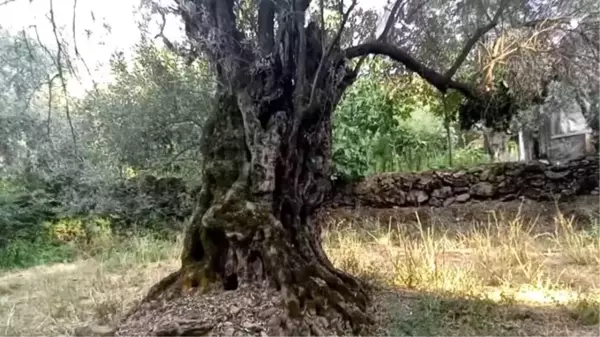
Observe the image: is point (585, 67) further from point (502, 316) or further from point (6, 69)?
point (6, 69)

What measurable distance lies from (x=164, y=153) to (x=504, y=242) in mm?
3962

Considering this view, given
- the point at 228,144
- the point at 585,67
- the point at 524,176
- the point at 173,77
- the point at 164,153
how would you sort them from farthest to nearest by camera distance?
the point at 524,176 < the point at 164,153 < the point at 173,77 < the point at 585,67 < the point at 228,144

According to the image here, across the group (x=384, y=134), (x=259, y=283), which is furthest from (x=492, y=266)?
(x=384, y=134)

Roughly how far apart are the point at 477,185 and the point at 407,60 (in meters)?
4.47

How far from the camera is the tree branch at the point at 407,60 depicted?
11.6 feet

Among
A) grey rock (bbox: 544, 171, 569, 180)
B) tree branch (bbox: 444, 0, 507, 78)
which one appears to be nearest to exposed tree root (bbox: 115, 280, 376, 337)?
tree branch (bbox: 444, 0, 507, 78)

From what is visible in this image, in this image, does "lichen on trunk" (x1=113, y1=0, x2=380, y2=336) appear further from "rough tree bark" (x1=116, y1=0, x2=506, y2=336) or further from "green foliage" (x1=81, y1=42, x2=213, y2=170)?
"green foliage" (x1=81, y1=42, x2=213, y2=170)

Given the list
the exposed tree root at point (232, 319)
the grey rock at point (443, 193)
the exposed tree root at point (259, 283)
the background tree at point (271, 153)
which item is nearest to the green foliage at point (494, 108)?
the background tree at point (271, 153)

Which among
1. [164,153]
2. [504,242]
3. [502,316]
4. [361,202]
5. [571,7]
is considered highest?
[571,7]

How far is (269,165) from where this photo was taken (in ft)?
9.50

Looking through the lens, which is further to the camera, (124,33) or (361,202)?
(361,202)

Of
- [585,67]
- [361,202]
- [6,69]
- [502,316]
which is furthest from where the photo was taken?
[361,202]

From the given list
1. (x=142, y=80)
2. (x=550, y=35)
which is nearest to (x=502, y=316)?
(x=550, y=35)

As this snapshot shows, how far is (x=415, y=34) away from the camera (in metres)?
4.31
